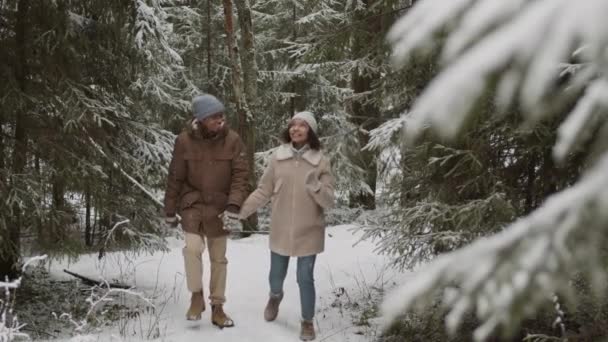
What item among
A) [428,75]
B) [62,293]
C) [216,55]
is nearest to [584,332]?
[428,75]

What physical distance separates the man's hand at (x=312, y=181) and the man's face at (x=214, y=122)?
3.03 feet

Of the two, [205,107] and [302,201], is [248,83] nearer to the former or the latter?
[205,107]

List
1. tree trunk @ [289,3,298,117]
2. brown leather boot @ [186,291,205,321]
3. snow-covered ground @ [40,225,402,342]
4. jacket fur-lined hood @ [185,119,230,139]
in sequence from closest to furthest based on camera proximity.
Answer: jacket fur-lined hood @ [185,119,230,139] → snow-covered ground @ [40,225,402,342] → brown leather boot @ [186,291,205,321] → tree trunk @ [289,3,298,117]

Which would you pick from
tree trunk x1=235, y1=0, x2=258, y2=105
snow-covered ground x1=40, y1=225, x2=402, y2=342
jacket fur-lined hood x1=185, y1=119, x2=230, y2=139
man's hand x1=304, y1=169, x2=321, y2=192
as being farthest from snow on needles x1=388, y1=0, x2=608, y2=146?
tree trunk x1=235, y1=0, x2=258, y2=105

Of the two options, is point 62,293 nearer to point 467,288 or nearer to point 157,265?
point 157,265

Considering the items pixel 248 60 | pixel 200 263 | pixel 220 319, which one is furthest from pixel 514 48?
pixel 248 60

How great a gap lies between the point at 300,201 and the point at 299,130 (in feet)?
2.11

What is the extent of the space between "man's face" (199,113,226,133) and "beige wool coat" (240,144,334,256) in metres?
0.59

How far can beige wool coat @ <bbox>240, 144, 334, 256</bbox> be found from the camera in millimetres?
5098

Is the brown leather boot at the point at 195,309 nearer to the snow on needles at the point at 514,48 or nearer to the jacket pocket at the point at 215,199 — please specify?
the jacket pocket at the point at 215,199

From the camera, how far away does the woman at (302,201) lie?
511cm

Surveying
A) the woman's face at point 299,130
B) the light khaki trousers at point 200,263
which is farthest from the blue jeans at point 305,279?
the woman's face at point 299,130

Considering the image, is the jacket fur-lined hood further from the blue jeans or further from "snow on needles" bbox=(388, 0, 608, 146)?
"snow on needles" bbox=(388, 0, 608, 146)

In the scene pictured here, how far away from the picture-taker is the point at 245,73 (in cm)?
1193
